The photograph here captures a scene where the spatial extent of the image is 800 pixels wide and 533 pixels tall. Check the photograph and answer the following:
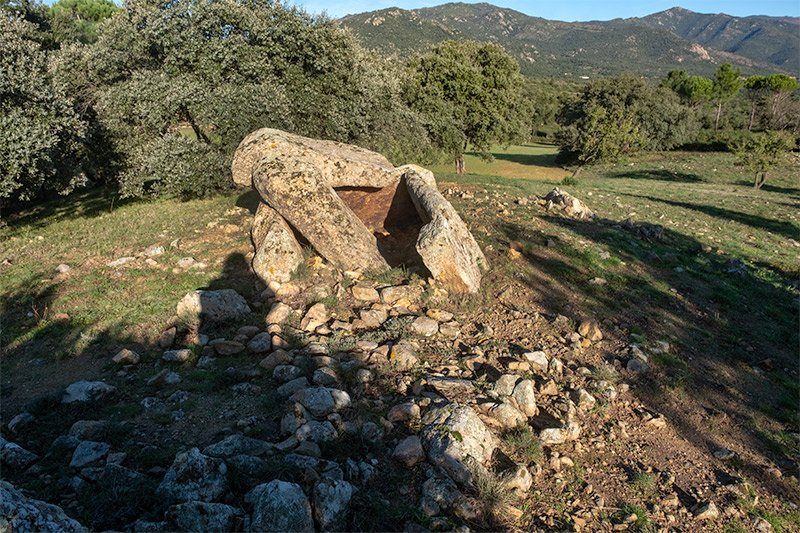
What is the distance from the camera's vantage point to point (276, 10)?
1606 centimetres

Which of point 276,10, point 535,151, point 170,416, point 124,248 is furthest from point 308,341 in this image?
point 535,151

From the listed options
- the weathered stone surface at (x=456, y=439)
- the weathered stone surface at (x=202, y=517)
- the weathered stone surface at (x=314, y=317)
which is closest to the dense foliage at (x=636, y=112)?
the weathered stone surface at (x=314, y=317)

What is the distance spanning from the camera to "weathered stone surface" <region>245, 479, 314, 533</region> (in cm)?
343

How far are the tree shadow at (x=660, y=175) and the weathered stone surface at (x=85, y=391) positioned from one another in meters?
37.8

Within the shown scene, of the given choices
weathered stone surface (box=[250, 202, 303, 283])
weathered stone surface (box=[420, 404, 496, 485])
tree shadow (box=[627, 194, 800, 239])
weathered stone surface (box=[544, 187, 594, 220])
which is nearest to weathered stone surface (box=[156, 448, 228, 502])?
weathered stone surface (box=[420, 404, 496, 485])

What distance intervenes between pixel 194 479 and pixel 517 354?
4731 millimetres

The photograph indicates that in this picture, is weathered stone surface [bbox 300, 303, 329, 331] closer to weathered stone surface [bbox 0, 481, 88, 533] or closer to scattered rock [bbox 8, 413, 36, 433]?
scattered rock [bbox 8, 413, 36, 433]

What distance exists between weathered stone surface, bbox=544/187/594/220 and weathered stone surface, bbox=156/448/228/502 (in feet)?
42.0

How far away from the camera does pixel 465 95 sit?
2614cm

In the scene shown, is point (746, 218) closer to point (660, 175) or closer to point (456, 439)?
point (660, 175)

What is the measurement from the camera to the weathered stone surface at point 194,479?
364cm

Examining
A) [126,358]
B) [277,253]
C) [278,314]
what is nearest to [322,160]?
[277,253]

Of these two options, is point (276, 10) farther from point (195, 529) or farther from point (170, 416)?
point (195, 529)

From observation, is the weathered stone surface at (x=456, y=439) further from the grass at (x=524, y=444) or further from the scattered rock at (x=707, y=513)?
the scattered rock at (x=707, y=513)
